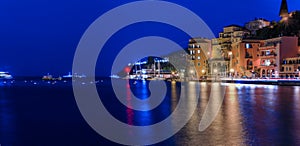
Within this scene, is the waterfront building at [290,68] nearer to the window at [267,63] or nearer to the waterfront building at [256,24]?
the window at [267,63]

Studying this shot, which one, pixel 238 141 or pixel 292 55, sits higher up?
pixel 292 55

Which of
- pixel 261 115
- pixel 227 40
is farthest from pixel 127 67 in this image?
pixel 261 115

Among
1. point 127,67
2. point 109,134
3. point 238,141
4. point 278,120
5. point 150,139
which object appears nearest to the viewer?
point 238,141

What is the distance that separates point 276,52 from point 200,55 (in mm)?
29048

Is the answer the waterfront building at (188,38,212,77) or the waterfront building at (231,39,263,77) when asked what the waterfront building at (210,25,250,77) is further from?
the waterfront building at (231,39,263,77)

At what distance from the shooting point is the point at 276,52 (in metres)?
52.1

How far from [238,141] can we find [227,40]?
6599 centimetres

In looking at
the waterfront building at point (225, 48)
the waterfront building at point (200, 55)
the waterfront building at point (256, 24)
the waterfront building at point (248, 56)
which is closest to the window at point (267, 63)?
the waterfront building at point (248, 56)

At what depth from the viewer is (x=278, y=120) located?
→ 14.2 m

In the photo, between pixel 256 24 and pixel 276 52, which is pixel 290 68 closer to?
pixel 276 52

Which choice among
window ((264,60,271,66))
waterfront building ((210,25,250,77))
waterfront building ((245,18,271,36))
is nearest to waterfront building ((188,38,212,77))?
waterfront building ((210,25,250,77))

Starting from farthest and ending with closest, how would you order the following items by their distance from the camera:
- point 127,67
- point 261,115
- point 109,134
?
point 127,67, point 261,115, point 109,134

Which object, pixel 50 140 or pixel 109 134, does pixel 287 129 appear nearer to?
pixel 109 134

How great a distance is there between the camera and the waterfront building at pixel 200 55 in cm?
7856
